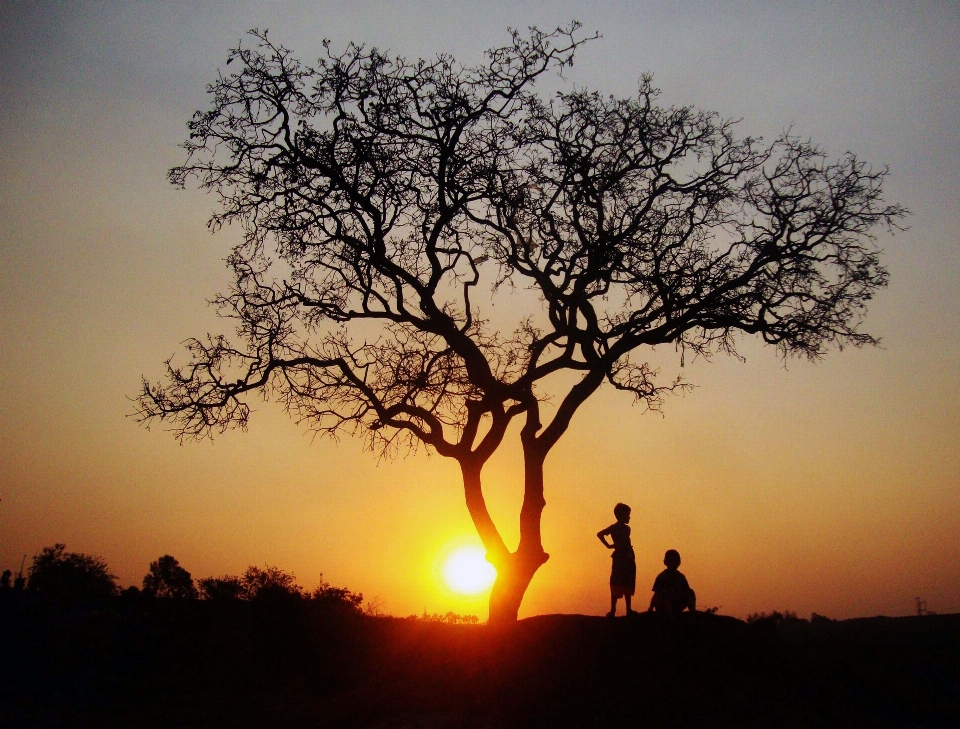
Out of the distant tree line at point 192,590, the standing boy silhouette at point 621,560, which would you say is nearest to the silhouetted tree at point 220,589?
the distant tree line at point 192,590

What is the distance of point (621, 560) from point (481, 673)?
2.73 m

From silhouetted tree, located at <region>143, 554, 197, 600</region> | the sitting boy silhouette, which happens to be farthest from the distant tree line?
the sitting boy silhouette

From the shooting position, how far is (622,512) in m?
13.3

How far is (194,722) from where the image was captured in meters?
12.7

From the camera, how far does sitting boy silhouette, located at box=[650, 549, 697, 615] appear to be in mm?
12508

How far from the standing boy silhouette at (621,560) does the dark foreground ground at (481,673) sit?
0.64 metres

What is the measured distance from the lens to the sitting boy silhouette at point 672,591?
12.5 metres

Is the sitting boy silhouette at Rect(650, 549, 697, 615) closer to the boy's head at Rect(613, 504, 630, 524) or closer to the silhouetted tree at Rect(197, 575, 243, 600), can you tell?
the boy's head at Rect(613, 504, 630, 524)

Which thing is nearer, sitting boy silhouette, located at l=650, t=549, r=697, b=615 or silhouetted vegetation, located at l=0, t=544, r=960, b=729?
silhouetted vegetation, located at l=0, t=544, r=960, b=729

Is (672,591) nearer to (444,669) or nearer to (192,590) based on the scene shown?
(444,669)

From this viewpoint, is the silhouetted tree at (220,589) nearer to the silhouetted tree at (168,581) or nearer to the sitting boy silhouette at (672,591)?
the silhouetted tree at (168,581)

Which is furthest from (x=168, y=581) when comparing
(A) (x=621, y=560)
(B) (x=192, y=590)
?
(A) (x=621, y=560)

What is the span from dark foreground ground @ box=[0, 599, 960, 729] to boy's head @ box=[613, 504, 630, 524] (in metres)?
1.53

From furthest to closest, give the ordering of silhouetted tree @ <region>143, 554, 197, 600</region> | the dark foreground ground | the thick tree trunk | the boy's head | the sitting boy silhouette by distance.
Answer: silhouetted tree @ <region>143, 554, 197, 600</region> < the thick tree trunk < the boy's head < the sitting boy silhouette < the dark foreground ground
